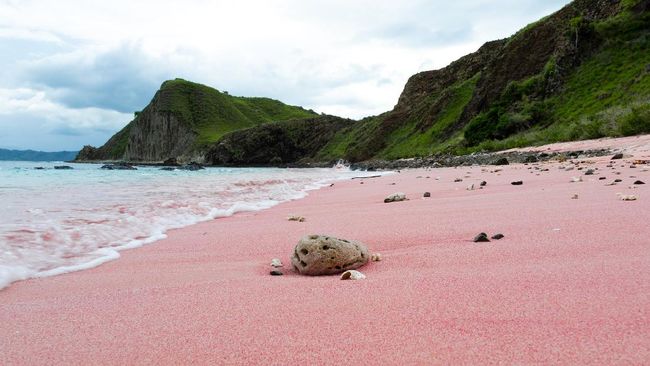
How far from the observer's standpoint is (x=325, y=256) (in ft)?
10.0

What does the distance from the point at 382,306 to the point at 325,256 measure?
977mm

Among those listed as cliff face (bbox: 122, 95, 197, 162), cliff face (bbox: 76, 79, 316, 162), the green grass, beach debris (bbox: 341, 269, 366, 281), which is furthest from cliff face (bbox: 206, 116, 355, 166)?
beach debris (bbox: 341, 269, 366, 281)

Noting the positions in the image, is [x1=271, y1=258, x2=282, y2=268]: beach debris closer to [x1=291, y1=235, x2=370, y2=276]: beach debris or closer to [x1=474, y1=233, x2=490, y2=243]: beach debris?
[x1=291, y1=235, x2=370, y2=276]: beach debris

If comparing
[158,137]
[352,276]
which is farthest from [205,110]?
[352,276]

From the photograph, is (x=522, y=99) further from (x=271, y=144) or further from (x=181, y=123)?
(x=181, y=123)

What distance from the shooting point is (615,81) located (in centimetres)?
3256

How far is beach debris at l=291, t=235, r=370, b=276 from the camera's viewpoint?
3.05m

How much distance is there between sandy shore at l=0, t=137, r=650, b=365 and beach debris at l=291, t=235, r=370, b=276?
0.19 meters

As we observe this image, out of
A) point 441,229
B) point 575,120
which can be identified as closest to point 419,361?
point 441,229

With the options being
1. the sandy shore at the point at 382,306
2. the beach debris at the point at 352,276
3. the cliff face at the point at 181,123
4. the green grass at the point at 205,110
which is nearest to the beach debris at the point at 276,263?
the sandy shore at the point at 382,306

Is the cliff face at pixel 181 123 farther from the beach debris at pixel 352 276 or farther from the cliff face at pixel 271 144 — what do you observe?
the beach debris at pixel 352 276

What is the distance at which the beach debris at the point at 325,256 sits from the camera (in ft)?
10.0

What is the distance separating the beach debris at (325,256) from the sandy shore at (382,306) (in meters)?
0.19

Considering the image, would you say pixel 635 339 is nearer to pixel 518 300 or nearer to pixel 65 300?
pixel 518 300
